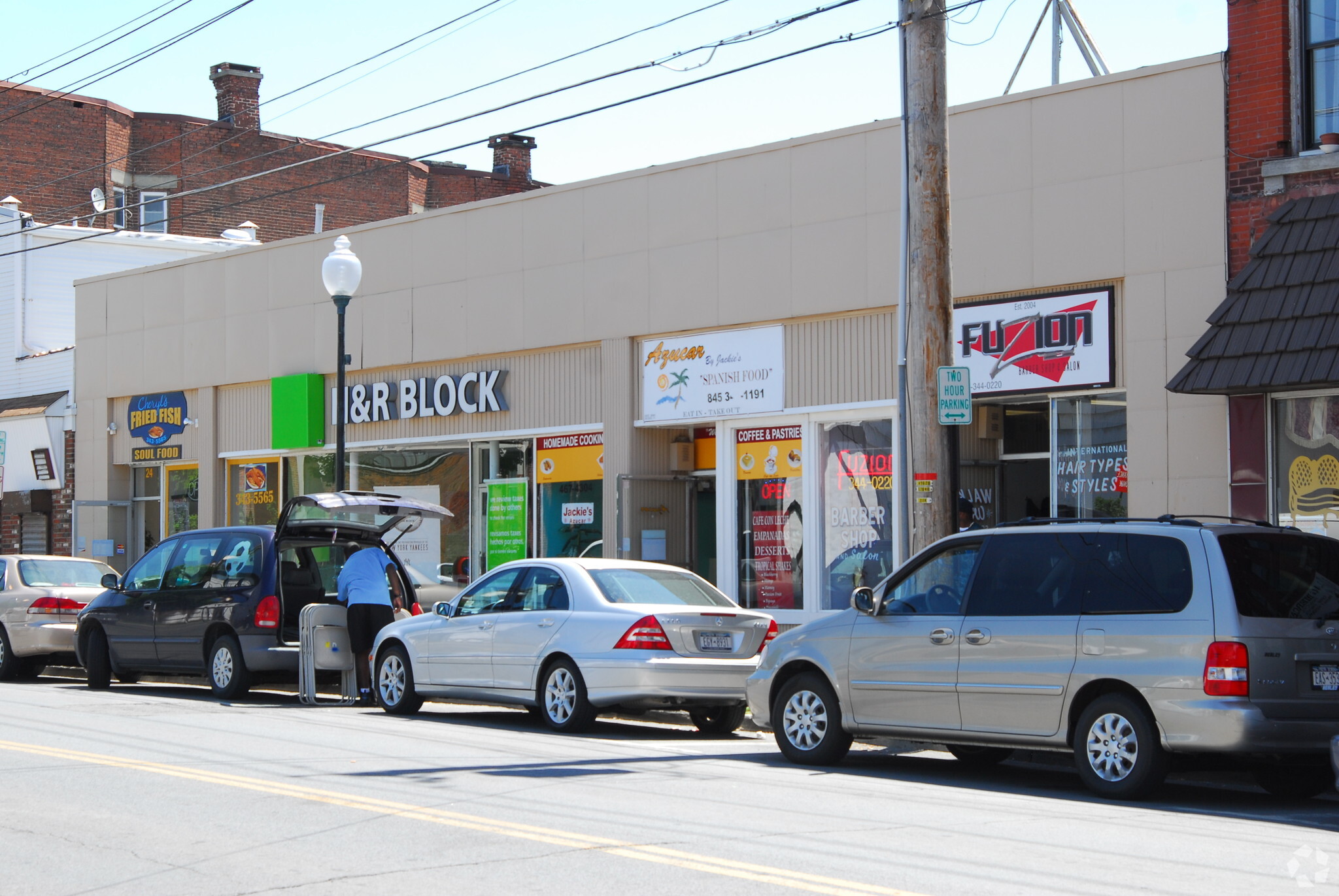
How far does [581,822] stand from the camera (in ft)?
26.5

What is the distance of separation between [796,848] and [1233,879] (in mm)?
1970

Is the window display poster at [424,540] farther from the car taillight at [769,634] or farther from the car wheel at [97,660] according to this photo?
the car taillight at [769,634]

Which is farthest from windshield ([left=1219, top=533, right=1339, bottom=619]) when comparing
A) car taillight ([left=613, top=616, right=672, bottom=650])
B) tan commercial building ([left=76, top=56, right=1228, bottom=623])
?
car taillight ([left=613, top=616, right=672, bottom=650])

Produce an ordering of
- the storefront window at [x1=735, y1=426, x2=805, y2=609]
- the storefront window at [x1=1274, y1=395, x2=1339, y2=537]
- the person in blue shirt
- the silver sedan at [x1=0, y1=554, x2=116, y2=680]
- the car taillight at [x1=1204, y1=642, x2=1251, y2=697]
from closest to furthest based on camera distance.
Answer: the car taillight at [x1=1204, y1=642, x2=1251, y2=697]
the storefront window at [x1=1274, y1=395, x2=1339, y2=537]
the person in blue shirt
the silver sedan at [x1=0, y1=554, x2=116, y2=680]
the storefront window at [x1=735, y1=426, x2=805, y2=609]

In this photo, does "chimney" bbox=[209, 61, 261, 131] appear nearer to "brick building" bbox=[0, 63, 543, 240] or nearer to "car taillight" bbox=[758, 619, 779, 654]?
"brick building" bbox=[0, 63, 543, 240]

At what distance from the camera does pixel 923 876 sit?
6754 millimetres

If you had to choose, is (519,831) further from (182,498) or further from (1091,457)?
(182,498)

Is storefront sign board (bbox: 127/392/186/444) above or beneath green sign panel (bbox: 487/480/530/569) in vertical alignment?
above

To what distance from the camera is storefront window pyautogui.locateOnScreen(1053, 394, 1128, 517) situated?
15.4m

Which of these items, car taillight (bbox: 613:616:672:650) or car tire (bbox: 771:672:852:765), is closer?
car tire (bbox: 771:672:852:765)

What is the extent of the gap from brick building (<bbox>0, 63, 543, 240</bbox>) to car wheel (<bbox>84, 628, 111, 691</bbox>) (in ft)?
59.3

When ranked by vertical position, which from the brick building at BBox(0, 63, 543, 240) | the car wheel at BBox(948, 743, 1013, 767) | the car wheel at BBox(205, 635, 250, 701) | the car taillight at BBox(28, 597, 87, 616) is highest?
the brick building at BBox(0, 63, 543, 240)

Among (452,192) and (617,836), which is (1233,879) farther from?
(452,192)

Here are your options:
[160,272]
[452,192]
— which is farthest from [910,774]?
[452,192]
